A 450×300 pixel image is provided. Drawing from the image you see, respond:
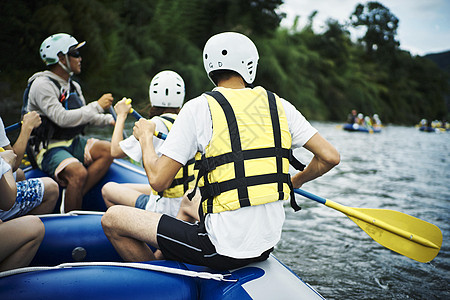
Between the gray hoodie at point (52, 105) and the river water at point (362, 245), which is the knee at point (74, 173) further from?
the river water at point (362, 245)

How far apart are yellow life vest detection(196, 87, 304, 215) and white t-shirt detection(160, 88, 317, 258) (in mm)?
32

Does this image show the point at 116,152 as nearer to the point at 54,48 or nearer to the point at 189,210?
the point at 189,210

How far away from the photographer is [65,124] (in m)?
2.69

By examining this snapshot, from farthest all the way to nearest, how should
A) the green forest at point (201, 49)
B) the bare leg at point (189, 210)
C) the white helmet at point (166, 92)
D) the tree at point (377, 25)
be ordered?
the tree at point (377, 25) → the green forest at point (201, 49) → the white helmet at point (166, 92) → the bare leg at point (189, 210)

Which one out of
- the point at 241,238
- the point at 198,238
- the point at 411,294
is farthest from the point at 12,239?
the point at 411,294

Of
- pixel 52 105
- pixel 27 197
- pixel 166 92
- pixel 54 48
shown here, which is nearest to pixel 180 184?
pixel 166 92

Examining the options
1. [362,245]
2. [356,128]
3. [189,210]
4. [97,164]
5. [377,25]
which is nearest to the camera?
[189,210]

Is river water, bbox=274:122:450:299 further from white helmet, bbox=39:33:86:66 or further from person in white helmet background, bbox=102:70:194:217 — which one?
white helmet, bbox=39:33:86:66

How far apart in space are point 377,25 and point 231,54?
43.4 metres

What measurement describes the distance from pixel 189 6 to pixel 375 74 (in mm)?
21260

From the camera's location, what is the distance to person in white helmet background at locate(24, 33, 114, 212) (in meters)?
2.62

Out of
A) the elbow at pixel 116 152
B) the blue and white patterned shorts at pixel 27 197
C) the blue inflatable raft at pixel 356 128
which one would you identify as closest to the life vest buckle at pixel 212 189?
the elbow at pixel 116 152

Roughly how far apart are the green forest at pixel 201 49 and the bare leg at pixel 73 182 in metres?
0.76

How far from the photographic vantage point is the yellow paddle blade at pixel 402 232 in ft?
6.35
